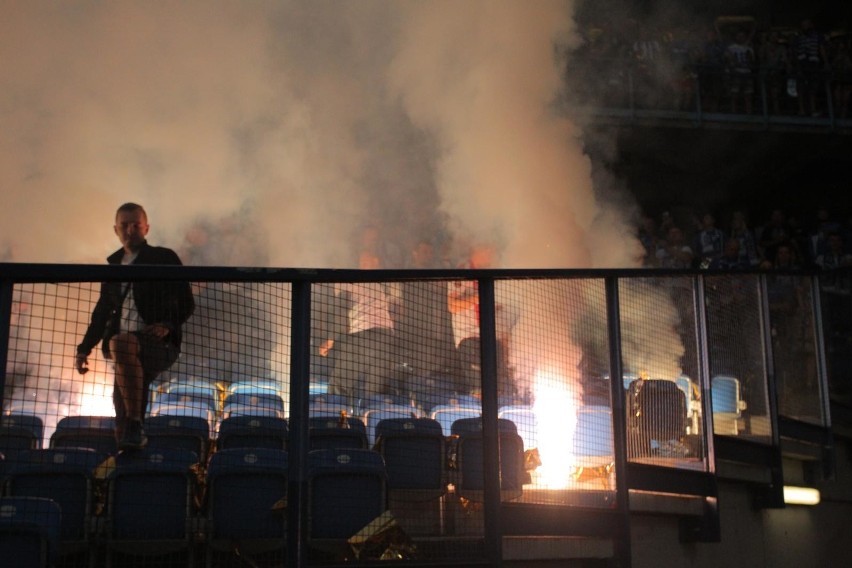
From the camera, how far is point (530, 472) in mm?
4867

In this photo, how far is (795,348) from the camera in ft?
23.1

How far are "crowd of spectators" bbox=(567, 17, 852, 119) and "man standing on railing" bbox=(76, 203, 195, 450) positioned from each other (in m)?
9.46

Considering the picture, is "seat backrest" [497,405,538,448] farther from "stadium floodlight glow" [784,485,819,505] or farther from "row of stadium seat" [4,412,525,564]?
"stadium floodlight glow" [784,485,819,505]

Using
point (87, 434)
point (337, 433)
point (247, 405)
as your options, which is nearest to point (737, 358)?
point (337, 433)

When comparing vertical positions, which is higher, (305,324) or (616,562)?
(305,324)

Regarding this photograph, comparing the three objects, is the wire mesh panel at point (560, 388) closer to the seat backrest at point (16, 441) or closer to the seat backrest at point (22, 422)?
the seat backrest at point (22, 422)

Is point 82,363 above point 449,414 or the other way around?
above

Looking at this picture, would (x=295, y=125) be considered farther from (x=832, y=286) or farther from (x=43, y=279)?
(x=43, y=279)

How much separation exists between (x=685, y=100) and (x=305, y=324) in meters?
10.9

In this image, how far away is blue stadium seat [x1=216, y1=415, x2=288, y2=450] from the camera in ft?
16.2

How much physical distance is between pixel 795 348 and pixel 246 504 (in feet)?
14.7

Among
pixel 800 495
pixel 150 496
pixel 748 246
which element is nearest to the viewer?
pixel 150 496

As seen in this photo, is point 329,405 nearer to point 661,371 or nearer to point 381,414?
point 381,414

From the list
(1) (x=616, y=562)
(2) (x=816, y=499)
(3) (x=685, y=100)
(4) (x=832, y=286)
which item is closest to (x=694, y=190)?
(3) (x=685, y=100)
